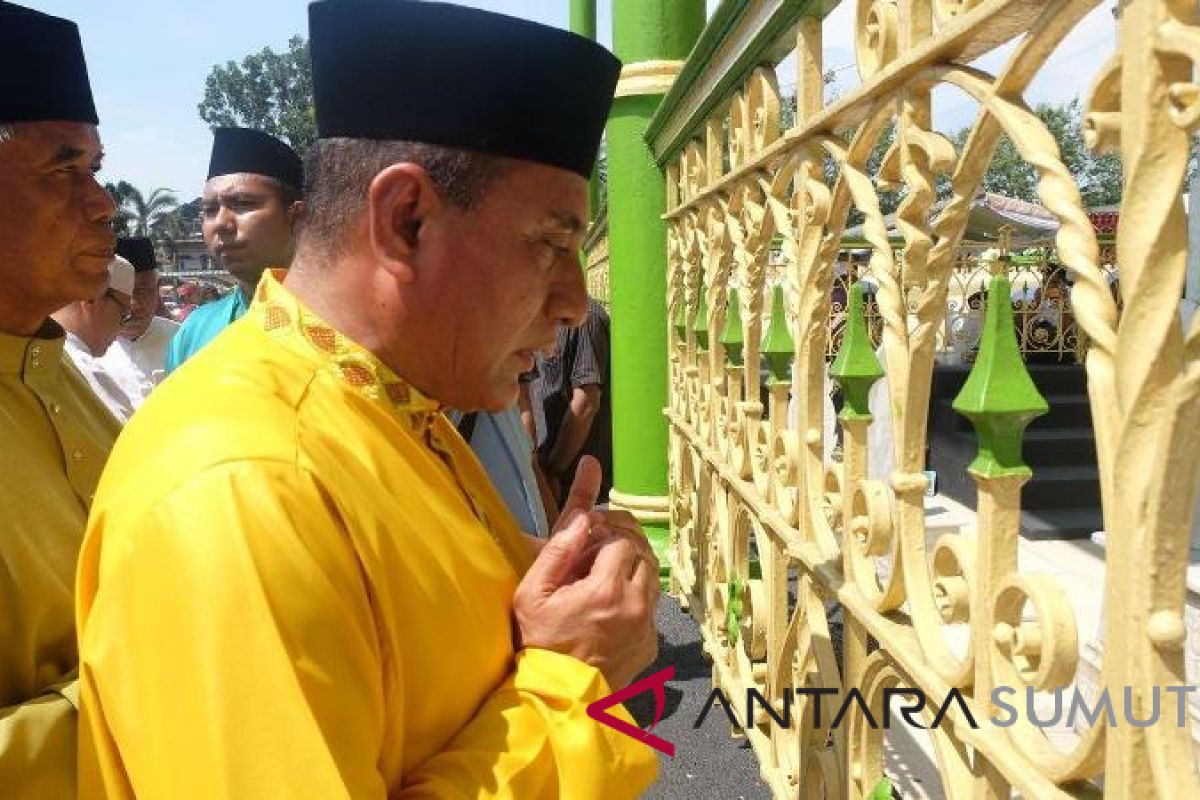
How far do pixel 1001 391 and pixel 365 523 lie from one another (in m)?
0.75

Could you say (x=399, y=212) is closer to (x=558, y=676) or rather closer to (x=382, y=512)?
(x=382, y=512)

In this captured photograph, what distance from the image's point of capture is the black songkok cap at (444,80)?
123cm

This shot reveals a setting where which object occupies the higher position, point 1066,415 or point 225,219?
point 225,219

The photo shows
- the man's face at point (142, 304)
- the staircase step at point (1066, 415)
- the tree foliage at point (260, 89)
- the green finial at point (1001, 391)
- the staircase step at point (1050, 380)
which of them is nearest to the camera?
the green finial at point (1001, 391)

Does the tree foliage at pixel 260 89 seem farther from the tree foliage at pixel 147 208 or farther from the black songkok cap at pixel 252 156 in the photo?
the black songkok cap at pixel 252 156

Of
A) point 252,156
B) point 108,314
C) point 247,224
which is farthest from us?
point 108,314

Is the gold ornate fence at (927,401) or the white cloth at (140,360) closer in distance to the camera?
the gold ornate fence at (927,401)

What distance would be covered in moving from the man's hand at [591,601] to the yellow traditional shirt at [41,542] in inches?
26.3

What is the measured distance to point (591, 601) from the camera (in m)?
1.23

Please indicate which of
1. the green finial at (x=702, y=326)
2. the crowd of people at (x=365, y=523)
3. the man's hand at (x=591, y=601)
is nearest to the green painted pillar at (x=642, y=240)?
the green finial at (x=702, y=326)

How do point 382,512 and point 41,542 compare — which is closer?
point 382,512

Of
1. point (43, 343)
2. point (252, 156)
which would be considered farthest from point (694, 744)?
point (252, 156)

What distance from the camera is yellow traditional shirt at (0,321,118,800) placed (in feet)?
4.12

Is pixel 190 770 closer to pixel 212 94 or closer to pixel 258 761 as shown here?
pixel 258 761
